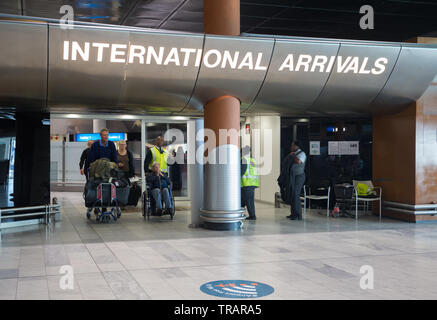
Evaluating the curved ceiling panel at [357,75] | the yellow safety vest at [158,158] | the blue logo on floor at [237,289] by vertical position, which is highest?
the curved ceiling panel at [357,75]

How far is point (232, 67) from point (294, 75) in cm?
137

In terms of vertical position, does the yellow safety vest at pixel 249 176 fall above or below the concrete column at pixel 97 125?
below

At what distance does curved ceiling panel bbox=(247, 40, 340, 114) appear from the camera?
10.0m

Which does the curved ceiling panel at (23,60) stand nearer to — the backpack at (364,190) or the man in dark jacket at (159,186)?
the man in dark jacket at (159,186)

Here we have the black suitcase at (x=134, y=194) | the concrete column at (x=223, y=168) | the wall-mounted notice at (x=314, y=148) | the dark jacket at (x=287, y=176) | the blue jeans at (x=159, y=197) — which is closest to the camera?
the concrete column at (x=223, y=168)

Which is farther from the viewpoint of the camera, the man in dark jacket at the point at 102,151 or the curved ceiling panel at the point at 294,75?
the man in dark jacket at the point at 102,151

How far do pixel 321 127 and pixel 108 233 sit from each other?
23.2 ft

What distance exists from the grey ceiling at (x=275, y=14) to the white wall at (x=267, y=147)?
2904 mm

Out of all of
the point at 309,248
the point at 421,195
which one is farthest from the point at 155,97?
the point at 421,195

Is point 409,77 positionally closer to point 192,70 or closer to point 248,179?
point 248,179

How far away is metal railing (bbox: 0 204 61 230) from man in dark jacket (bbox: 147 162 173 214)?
2.22 meters

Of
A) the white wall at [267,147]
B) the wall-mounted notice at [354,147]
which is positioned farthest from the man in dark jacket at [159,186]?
the wall-mounted notice at [354,147]

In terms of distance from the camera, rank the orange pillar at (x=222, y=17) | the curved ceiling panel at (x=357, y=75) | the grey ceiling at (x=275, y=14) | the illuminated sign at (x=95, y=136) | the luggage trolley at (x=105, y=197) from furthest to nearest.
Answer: the illuminated sign at (x=95, y=136), the luggage trolley at (x=105, y=197), the grey ceiling at (x=275, y=14), the curved ceiling panel at (x=357, y=75), the orange pillar at (x=222, y=17)

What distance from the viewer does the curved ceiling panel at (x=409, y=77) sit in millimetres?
10750
